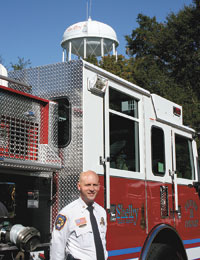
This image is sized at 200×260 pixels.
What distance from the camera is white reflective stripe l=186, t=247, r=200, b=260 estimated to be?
5368mm

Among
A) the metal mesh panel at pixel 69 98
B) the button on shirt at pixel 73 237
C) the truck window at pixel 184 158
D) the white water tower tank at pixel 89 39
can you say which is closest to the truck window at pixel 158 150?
the truck window at pixel 184 158

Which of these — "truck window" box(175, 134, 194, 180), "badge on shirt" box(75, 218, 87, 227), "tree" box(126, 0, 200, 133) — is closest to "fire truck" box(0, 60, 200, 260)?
"truck window" box(175, 134, 194, 180)

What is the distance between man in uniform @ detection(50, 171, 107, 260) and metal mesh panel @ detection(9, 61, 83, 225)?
0.74m

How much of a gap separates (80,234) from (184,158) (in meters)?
3.38

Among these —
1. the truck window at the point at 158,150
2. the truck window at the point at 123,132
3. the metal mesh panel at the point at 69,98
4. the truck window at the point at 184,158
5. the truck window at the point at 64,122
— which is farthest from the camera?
the truck window at the point at 184,158

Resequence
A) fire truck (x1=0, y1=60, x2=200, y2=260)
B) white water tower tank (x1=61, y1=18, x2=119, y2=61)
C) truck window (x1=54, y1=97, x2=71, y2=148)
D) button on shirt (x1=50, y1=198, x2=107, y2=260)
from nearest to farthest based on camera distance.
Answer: button on shirt (x1=50, y1=198, x2=107, y2=260) → fire truck (x1=0, y1=60, x2=200, y2=260) → truck window (x1=54, y1=97, x2=71, y2=148) → white water tower tank (x1=61, y1=18, x2=119, y2=61)

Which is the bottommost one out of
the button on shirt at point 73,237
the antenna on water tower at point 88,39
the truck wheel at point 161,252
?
the truck wheel at point 161,252

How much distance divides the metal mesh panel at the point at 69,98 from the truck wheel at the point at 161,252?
1.37 m

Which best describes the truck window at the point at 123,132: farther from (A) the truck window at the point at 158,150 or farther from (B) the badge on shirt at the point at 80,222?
(B) the badge on shirt at the point at 80,222

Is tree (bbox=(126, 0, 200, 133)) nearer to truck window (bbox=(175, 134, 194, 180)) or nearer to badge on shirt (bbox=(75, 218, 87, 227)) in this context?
truck window (bbox=(175, 134, 194, 180))

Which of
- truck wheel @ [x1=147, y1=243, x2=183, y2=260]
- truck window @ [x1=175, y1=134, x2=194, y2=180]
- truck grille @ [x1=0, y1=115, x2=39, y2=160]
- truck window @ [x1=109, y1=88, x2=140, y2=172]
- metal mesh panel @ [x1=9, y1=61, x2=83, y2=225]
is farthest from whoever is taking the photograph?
truck window @ [x1=175, y1=134, x2=194, y2=180]

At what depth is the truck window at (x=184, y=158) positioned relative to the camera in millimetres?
5734

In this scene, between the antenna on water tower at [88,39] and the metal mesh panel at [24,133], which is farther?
the antenna on water tower at [88,39]

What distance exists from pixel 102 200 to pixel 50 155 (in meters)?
0.69
